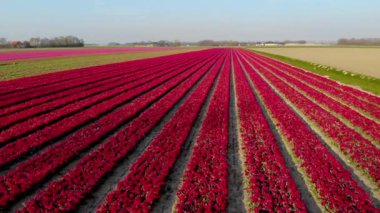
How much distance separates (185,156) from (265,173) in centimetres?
268

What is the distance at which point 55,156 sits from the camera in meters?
9.24

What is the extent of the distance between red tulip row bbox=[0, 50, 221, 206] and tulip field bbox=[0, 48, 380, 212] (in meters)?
0.03

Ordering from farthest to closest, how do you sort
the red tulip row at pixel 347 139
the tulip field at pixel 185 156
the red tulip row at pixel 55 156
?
1. the red tulip row at pixel 347 139
2. the red tulip row at pixel 55 156
3. the tulip field at pixel 185 156

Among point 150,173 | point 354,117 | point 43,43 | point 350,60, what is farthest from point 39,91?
point 43,43

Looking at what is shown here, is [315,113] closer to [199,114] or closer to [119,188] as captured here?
[199,114]

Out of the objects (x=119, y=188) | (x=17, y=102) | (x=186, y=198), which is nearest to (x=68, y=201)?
(x=119, y=188)

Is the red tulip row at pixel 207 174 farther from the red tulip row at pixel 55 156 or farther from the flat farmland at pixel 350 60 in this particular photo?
the flat farmland at pixel 350 60

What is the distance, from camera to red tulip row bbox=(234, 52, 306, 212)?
21.9 ft

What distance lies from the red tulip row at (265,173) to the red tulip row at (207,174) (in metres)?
0.68

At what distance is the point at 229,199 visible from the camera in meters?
7.14

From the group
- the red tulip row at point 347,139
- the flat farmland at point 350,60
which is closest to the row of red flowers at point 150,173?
the red tulip row at point 347,139

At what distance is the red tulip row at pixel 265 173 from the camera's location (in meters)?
6.67

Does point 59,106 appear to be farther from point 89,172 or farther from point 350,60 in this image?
point 350,60

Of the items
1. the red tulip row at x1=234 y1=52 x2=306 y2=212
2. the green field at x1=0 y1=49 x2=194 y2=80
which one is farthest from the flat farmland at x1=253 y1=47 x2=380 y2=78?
the green field at x1=0 y1=49 x2=194 y2=80
